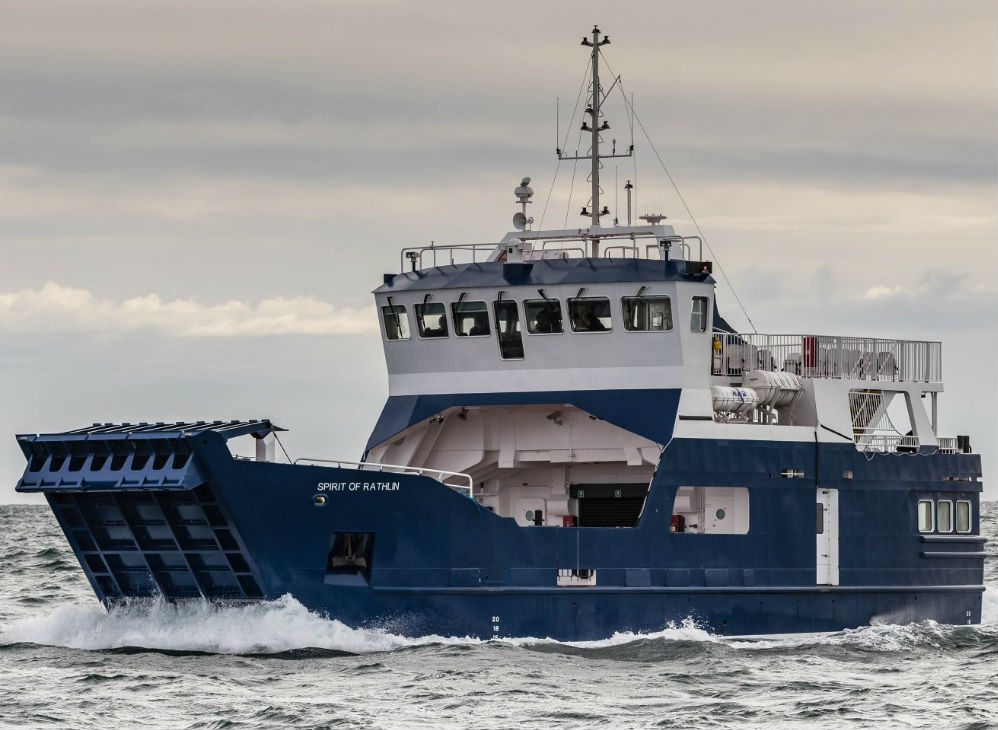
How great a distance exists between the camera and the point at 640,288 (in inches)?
1018

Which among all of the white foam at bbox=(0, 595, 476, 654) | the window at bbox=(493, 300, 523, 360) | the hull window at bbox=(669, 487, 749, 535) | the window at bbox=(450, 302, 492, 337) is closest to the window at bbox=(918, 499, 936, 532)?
the hull window at bbox=(669, 487, 749, 535)

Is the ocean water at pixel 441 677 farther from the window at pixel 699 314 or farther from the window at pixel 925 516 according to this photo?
the window at pixel 699 314

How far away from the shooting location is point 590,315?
26.1 m

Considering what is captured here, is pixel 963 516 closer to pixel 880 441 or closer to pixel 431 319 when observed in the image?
pixel 880 441

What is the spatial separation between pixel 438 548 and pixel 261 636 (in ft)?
7.95

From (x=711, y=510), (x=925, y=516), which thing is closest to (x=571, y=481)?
(x=711, y=510)

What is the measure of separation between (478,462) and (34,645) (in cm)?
651

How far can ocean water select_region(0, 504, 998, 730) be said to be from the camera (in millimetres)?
20078

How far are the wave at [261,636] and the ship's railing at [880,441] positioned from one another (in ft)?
9.55

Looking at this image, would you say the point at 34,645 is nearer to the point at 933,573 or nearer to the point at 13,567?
the point at 933,573

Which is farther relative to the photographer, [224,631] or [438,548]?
[438,548]

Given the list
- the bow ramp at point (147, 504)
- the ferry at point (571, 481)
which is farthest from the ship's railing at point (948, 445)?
the bow ramp at point (147, 504)

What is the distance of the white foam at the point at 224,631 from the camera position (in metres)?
23.4

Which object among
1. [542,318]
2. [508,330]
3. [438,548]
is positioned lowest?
[438,548]
